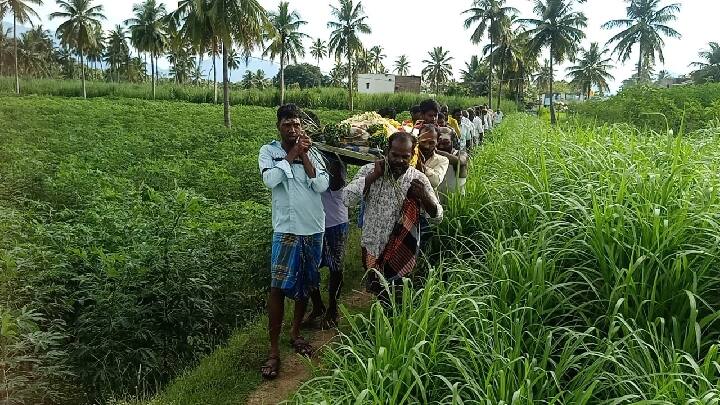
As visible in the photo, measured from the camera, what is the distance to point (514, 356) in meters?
2.41

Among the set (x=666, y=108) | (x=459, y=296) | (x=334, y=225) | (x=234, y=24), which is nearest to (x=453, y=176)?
(x=334, y=225)

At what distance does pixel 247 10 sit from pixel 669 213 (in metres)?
21.9

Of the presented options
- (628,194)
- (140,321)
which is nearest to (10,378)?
(140,321)

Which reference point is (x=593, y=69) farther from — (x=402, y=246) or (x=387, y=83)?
(x=402, y=246)

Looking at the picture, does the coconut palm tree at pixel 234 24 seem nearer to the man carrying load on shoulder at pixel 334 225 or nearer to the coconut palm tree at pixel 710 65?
the man carrying load on shoulder at pixel 334 225

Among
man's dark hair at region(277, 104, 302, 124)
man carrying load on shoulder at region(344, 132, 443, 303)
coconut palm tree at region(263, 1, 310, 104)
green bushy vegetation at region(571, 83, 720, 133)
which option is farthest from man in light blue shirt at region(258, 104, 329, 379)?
coconut palm tree at region(263, 1, 310, 104)

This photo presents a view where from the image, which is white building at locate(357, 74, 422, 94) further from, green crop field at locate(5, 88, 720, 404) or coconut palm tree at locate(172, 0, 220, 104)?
green crop field at locate(5, 88, 720, 404)

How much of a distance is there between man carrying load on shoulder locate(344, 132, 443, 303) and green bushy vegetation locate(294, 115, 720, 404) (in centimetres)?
35

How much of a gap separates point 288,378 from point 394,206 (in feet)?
4.45

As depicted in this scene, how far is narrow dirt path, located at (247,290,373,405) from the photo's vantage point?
10.9 feet

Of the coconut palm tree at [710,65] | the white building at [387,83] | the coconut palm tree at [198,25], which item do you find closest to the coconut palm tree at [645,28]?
the coconut palm tree at [710,65]

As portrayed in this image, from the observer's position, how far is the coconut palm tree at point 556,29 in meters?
38.2

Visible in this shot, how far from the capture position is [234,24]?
73.3ft

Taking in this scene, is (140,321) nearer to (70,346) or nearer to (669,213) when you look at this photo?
(70,346)
